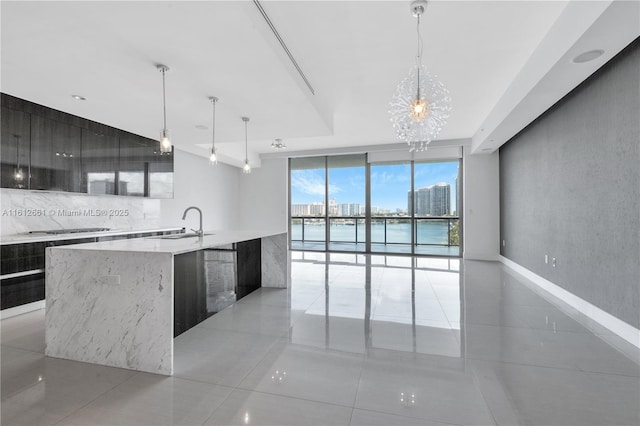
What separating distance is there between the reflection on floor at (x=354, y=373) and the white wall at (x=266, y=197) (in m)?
5.13

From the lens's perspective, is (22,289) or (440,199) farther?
(440,199)

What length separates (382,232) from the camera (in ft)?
25.9

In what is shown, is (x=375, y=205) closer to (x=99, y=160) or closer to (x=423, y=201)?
(x=423, y=201)

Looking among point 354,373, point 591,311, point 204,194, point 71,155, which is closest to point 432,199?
point 591,311

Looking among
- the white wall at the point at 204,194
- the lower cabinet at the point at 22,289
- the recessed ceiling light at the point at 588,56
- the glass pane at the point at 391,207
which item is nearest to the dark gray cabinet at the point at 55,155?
the lower cabinet at the point at 22,289

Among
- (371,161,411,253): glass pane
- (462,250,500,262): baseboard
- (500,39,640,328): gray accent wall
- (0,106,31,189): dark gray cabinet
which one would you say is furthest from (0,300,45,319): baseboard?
(462,250,500,262): baseboard

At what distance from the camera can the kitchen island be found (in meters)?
2.08

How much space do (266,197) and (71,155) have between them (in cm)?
501

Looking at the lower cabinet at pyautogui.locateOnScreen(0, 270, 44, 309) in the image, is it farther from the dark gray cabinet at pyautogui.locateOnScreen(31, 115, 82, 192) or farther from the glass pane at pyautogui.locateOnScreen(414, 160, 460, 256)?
the glass pane at pyautogui.locateOnScreen(414, 160, 460, 256)

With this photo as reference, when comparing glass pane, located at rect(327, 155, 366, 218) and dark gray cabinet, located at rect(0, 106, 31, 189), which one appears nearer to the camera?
dark gray cabinet, located at rect(0, 106, 31, 189)

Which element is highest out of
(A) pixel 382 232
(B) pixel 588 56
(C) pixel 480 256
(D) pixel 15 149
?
(B) pixel 588 56

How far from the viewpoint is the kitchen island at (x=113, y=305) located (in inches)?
81.7

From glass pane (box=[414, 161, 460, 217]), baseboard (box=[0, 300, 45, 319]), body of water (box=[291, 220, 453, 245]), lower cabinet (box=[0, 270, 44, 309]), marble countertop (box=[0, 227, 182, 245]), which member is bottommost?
baseboard (box=[0, 300, 45, 319])

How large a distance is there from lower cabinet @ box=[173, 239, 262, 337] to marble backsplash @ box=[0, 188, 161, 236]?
101 inches
